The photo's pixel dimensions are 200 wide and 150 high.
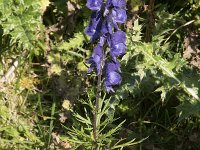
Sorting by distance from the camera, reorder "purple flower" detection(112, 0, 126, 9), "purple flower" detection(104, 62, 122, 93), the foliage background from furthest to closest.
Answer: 1. the foliage background
2. "purple flower" detection(104, 62, 122, 93)
3. "purple flower" detection(112, 0, 126, 9)

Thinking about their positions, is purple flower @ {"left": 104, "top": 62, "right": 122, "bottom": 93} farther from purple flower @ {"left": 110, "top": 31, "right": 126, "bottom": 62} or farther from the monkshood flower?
purple flower @ {"left": 110, "top": 31, "right": 126, "bottom": 62}

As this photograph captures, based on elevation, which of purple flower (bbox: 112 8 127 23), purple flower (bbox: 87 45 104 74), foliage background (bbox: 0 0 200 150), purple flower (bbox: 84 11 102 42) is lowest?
foliage background (bbox: 0 0 200 150)

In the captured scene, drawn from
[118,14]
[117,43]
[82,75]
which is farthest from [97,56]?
[82,75]

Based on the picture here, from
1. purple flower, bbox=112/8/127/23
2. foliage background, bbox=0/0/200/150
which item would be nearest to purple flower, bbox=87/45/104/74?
purple flower, bbox=112/8/127/23

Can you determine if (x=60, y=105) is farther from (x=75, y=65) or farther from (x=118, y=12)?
(x=118, y=12)

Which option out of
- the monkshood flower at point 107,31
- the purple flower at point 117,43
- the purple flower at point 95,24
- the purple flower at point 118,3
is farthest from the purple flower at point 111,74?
the purple flower at point 118,3

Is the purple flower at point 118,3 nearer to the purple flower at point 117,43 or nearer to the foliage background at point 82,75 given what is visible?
the purple flower at point 117,43

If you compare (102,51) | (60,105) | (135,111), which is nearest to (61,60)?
(60,105)
